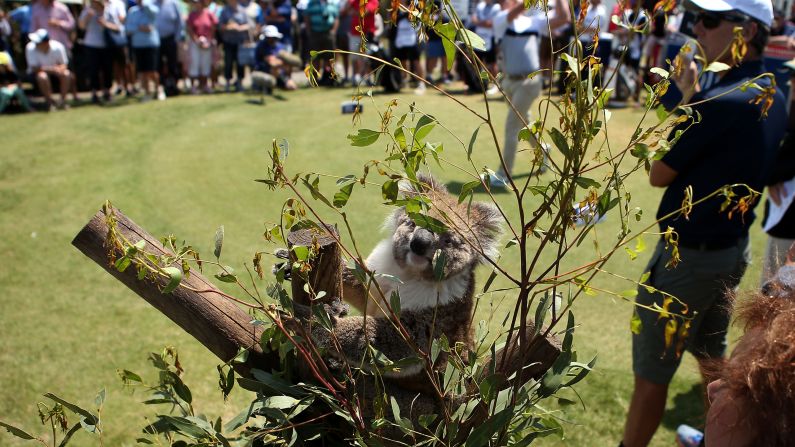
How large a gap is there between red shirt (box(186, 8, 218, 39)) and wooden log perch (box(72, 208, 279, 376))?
1122 centimetres

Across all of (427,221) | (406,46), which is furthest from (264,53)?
(427,221)

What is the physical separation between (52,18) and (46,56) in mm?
594

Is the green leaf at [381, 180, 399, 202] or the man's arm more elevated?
the green leaf at [381, 180, 399, 202]

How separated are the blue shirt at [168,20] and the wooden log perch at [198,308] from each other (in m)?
11.0

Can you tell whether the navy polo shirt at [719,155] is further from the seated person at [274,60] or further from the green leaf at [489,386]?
the seated person at [274,60]

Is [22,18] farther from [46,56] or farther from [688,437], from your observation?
[688,437]

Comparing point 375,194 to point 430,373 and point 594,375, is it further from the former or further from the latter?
point 430,373

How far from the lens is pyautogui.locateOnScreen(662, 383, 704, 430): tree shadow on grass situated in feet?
11.5

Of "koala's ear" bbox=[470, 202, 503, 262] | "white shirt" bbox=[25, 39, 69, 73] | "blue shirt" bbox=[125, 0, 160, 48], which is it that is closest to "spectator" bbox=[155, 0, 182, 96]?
"blue shirt" bbox=[125, 0, 160, 48]

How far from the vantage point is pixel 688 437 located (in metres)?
3.05

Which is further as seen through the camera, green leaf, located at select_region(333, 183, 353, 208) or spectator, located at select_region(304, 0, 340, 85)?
spectator, located at select_region(304, 0, 340, 85)

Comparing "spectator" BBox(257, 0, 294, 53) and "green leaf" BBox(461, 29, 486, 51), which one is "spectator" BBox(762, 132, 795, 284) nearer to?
"green leaf" BBox(461, 29, 486, 51)

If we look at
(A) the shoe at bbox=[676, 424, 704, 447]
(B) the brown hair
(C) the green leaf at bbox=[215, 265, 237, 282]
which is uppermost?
(B) the brown hair

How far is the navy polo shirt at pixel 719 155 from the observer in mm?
2570
